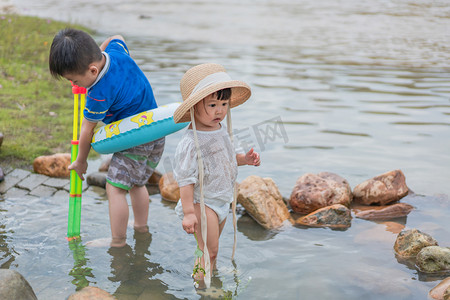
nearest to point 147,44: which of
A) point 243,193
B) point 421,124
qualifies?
point 421,124

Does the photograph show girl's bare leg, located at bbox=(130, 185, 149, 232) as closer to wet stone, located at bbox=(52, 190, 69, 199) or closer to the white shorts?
the white shorts

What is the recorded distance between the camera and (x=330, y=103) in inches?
330

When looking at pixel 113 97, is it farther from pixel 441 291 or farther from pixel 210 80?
pixel 441 291

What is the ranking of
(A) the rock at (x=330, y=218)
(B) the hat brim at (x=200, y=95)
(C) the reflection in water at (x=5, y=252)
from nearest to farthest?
(B) the hat brim at (x=200, y=95) → (C) the reflection in water at (x=5, y=252) → (A) the rock at (x=330, y=218)

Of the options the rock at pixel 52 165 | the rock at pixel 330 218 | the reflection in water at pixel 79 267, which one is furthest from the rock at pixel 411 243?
the rock at pixel 52 165

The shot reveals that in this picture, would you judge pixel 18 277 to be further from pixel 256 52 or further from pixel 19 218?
pixel 256 52

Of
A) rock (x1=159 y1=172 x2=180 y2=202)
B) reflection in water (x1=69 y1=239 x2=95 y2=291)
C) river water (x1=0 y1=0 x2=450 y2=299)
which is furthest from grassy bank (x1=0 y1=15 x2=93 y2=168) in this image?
reflection in water (x1=69 y1=239 x2=95 y2=291)

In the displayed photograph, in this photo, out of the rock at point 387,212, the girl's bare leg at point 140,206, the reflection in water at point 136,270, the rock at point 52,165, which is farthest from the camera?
the rock at point 52,165

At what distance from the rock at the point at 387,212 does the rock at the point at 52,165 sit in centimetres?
312

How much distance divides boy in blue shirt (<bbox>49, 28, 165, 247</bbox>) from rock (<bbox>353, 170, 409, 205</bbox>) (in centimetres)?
217

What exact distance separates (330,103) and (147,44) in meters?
7.67

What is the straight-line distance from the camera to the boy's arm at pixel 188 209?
3.17 m

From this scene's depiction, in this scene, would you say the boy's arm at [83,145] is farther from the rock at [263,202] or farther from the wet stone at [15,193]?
the rock at [263,202]

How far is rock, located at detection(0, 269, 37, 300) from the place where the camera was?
9.64 feet
